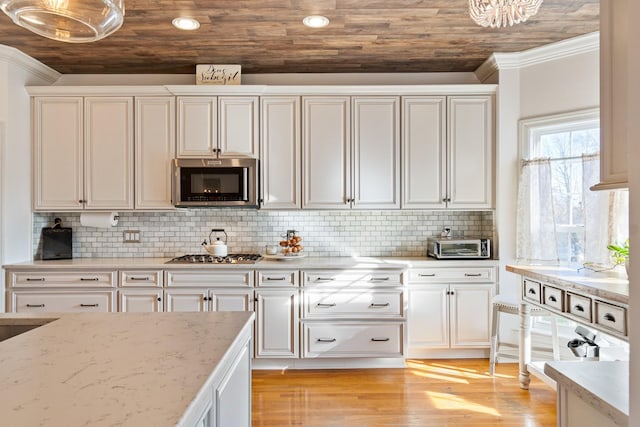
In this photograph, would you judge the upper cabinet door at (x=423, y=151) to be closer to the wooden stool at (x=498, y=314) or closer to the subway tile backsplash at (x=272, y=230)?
the subway tile backsplash at (x=272, y=230)

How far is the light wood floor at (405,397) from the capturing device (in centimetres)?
250

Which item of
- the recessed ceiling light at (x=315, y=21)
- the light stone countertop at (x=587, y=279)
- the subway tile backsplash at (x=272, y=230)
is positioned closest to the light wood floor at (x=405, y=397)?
the light stone countertop at (x=587, y=279)

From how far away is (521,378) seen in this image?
2918 mm

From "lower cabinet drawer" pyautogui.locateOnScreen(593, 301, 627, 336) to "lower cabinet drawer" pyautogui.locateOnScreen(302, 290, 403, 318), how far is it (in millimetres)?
1505

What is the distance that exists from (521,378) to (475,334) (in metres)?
0.56

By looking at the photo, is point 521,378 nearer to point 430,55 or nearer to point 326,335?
point 326,335

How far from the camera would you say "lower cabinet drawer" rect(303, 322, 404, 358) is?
3.28 m

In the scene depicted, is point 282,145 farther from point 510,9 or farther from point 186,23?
point 510,9

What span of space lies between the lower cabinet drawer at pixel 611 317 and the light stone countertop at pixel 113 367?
5.66 feet

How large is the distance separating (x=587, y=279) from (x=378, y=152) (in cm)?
189

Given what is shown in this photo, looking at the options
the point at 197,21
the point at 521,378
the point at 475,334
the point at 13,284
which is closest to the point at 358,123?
the point at 197,21

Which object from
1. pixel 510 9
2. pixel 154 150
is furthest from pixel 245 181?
pixel 510 9

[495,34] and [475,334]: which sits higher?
[495,34]

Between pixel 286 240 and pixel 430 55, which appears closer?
pixel 430 55
